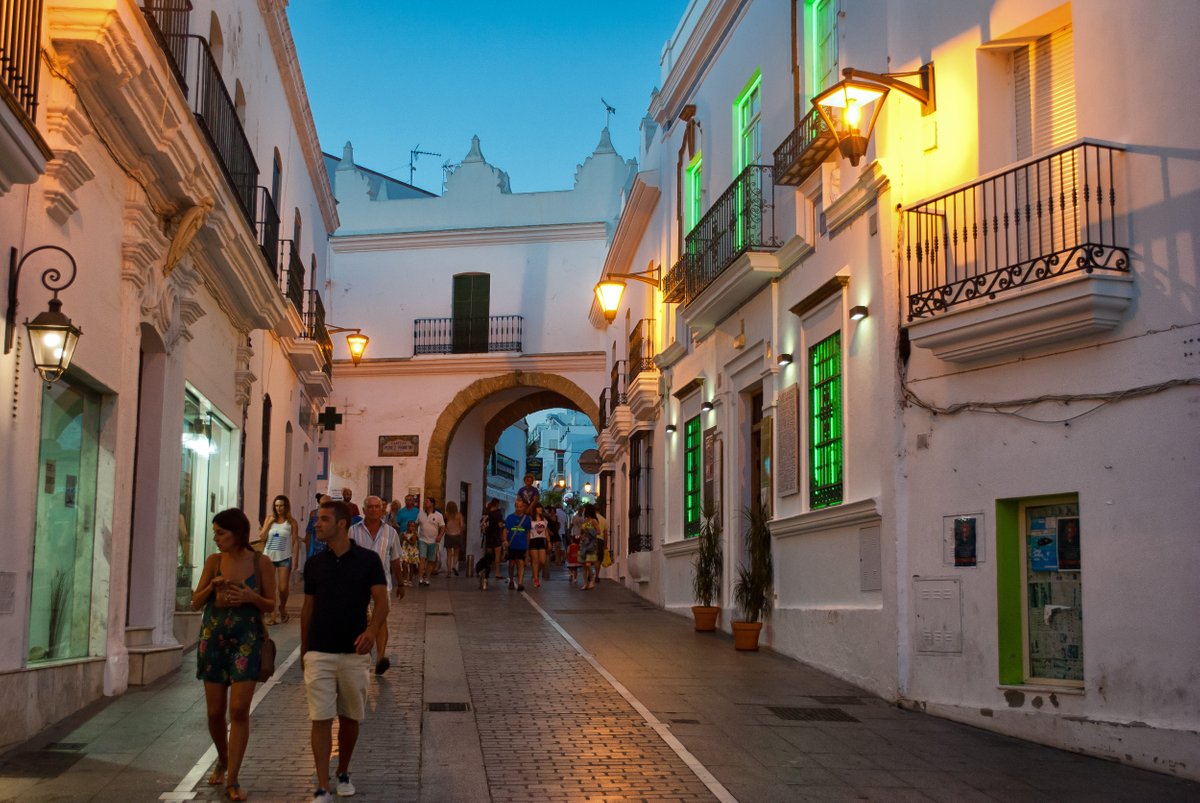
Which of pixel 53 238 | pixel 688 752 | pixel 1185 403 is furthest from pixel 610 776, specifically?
pixel 53 238

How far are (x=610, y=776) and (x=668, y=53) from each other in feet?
52.9

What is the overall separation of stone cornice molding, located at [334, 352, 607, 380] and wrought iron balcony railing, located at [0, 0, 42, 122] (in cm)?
2581

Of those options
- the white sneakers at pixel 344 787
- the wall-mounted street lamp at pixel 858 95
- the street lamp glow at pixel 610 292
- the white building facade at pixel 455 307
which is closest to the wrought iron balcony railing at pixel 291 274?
the street lamp glow at pixel 610 292

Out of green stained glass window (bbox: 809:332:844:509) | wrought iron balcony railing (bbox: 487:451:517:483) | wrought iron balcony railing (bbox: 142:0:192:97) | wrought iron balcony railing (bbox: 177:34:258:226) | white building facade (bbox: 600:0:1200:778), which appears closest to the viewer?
white building facade (bbox: 600:0:1200:778)

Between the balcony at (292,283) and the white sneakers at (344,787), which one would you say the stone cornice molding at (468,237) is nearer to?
the balcony at (292,283)

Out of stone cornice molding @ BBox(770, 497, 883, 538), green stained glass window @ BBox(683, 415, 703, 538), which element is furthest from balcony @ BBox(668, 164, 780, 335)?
stone cornice molding @ BBox(770, 497, 883, 538)

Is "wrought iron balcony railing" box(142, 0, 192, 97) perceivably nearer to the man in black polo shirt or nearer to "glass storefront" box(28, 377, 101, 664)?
"glass storefront" box(28, 377, 101, 664)

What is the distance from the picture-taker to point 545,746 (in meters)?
8.80

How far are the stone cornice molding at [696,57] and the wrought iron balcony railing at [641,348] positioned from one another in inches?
146

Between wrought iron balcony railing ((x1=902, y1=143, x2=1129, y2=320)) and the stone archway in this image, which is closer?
wrought iron balcony railing ((x1=902, y1=143, x2=1129, y2=320))

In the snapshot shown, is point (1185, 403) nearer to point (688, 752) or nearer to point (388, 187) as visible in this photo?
point (688, 752)

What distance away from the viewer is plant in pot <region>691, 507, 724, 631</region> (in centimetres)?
1692

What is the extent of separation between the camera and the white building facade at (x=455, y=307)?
112 feet

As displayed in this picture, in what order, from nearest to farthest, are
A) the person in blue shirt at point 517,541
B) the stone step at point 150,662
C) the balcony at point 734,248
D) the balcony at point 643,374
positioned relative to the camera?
the stone step at point 150,662
the balcony at point 734,248
the person in blue shirt at point 517,541
the balcony at point 643,374
